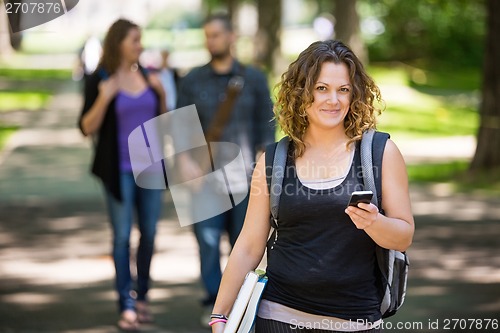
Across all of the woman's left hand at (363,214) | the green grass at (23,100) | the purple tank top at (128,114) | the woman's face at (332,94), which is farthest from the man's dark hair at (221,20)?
the green grass at (23,100)

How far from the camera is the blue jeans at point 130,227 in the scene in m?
6.85

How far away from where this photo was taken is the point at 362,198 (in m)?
3.27

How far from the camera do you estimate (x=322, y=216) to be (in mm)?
3613

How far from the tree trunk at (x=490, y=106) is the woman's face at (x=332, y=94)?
10547mm

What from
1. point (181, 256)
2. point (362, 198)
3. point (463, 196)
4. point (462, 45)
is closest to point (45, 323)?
point (181, 256)

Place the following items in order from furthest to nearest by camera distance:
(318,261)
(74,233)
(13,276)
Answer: (74,233)
(13,276)
(318,261)

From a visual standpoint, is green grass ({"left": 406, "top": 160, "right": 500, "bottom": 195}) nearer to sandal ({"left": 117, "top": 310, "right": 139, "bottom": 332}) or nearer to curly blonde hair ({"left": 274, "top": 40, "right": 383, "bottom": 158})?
sandal ({"left": 117, "top": 310, "right": 139, "bottom": 332})

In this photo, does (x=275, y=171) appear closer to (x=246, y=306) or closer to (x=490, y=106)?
(x=246, y=306)

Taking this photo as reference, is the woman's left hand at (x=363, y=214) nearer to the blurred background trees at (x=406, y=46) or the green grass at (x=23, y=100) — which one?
the blurred background trees at (x=406, y=46)

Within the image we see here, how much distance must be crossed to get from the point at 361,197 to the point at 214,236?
360 centimetres

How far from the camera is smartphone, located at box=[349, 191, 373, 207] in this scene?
3260 mm

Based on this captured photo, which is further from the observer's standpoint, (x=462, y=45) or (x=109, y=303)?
(x=462, y=45)

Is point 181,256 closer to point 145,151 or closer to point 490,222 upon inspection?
point 145,151

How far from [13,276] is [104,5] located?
35798 mm
